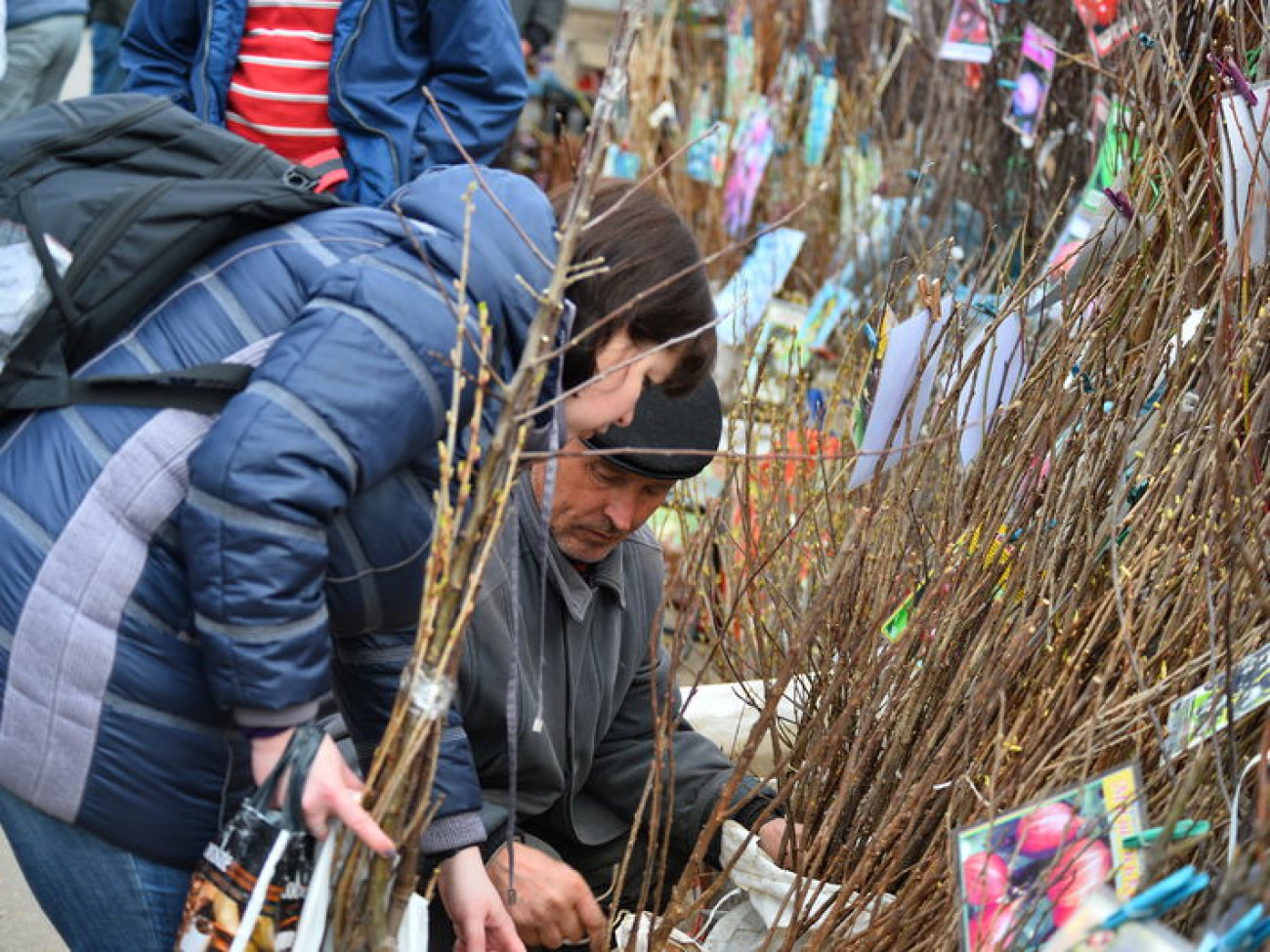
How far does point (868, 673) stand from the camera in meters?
1.77

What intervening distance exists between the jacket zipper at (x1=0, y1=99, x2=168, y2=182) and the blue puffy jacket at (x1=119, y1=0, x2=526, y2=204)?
1.38 meters

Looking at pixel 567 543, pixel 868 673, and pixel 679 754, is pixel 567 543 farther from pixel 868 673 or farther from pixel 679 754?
pixel 868 673

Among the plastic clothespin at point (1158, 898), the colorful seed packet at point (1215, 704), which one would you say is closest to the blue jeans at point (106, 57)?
the colorful seed packet at point (1215, 704)

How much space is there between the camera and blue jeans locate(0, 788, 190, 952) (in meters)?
1.51

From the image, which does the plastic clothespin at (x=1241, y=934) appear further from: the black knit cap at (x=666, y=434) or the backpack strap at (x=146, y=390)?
the black knit cap at (x=666, y=434)

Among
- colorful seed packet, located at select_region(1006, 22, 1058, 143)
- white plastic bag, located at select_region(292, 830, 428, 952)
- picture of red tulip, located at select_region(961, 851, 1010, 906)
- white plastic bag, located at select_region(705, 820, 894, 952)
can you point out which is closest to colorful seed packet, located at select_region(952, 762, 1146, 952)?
picture of red tulip, located at select_region(961, 851, 1010, 906)

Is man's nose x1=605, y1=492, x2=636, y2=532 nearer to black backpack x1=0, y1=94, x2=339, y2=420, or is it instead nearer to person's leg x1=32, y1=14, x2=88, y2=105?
black backpack x1=0, y1=94, x2=339, y2=420

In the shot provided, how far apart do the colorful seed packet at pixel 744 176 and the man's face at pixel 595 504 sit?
258 centimetres

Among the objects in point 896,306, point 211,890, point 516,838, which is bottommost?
point 516,838

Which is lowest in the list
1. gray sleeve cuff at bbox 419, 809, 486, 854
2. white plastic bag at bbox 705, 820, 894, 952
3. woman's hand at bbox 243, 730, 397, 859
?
white plastic bag at bbox 705, 820, 894, 952

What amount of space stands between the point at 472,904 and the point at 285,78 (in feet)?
5.81

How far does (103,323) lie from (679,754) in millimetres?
1210

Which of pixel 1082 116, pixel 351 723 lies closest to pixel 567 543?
pixel 351 723

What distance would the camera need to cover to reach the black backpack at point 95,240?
1.38 metres
